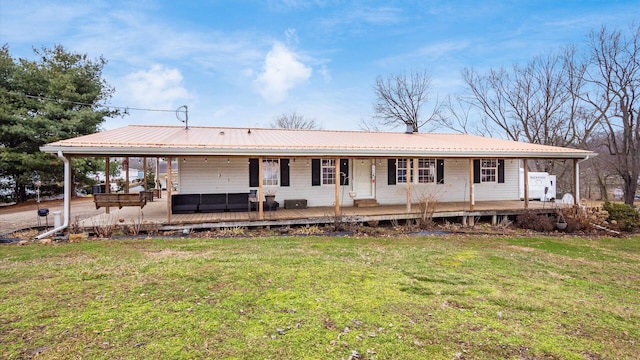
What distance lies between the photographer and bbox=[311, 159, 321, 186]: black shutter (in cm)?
1249

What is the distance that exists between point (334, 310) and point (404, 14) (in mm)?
16082

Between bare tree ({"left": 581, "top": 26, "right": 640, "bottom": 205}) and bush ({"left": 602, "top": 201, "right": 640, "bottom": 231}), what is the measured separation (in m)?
9.89

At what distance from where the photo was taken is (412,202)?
518 inches

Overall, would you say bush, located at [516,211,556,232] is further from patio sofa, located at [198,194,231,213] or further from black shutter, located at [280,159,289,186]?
patio sofa, located at [198,194,231,213]

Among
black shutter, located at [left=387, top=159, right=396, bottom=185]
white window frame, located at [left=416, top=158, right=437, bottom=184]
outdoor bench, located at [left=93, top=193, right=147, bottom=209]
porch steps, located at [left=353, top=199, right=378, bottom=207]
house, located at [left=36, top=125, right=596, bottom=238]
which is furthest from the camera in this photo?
white window frame, located at [left=416, top=158, right=437, bottom=184]

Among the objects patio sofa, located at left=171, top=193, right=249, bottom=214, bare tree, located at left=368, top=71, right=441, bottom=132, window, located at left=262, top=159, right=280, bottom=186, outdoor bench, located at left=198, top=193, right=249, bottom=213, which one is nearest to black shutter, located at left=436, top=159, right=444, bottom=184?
window, located at left=262, top=159, right=280, bottom=186

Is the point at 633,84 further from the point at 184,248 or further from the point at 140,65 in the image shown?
the point at 140,65

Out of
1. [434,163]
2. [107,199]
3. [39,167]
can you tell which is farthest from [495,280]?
[39,167]

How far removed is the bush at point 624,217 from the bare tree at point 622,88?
389 inches

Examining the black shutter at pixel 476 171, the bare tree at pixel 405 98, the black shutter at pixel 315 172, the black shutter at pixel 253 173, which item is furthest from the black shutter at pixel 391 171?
the bare tree at pixel 405 98

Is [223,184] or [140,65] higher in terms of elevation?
[140,65]

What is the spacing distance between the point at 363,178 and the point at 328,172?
1428 millimetres

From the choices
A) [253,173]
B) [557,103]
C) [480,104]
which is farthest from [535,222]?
[480,104]

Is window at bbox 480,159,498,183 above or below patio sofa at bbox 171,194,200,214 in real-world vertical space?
above
